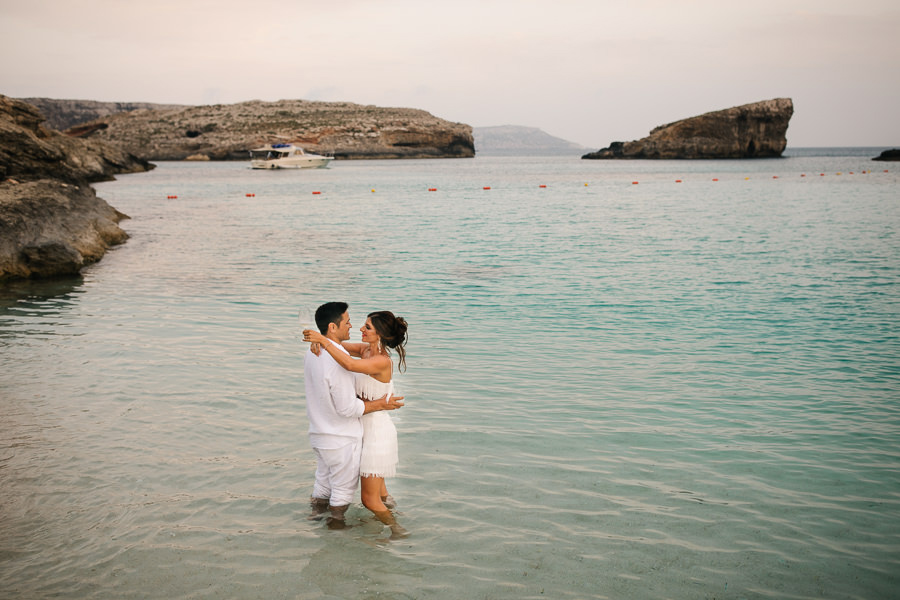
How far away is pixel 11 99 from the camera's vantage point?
2522cm

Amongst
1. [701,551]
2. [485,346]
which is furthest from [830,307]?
[701,551]

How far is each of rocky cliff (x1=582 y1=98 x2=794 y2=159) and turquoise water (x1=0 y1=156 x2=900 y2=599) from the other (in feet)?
420

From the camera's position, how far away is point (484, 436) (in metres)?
6.84

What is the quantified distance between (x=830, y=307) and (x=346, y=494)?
11.4 m

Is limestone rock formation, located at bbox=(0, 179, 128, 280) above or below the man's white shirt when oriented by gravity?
above

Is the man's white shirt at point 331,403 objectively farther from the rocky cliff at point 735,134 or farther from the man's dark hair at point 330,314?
the rocky cliff at point 735,134

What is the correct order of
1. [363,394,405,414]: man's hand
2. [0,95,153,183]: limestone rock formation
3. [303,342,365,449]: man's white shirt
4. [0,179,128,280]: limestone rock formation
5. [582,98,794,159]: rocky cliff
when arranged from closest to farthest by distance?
[303,342,365,449]: man's white shirt, [363,394,405,414]: man's hand, [0,179,128,280]: limestone rock formation, [0,95,153,183]: limestone rock formation, [582,98,794,159]: rocky cliff

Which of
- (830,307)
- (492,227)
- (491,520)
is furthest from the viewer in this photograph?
(492,227)

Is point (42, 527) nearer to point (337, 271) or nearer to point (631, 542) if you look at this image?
point (631, 542)

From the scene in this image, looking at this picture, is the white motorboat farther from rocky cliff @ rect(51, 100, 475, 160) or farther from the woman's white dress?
the woman's white dress

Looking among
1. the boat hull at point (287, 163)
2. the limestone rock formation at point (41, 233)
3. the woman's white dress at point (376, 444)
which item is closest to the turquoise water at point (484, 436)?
the woman's white dress at point (376, 444)

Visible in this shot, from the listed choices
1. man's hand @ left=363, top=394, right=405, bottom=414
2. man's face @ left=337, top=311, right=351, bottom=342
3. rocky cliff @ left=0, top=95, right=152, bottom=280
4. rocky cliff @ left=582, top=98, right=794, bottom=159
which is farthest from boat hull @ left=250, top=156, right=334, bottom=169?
man's hand @ left=363, top=394, right=405, bottom=414

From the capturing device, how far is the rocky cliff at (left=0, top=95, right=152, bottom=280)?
47.9 ft

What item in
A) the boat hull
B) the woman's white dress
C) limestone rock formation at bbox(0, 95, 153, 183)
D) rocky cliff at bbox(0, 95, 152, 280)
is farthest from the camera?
the boat hull
